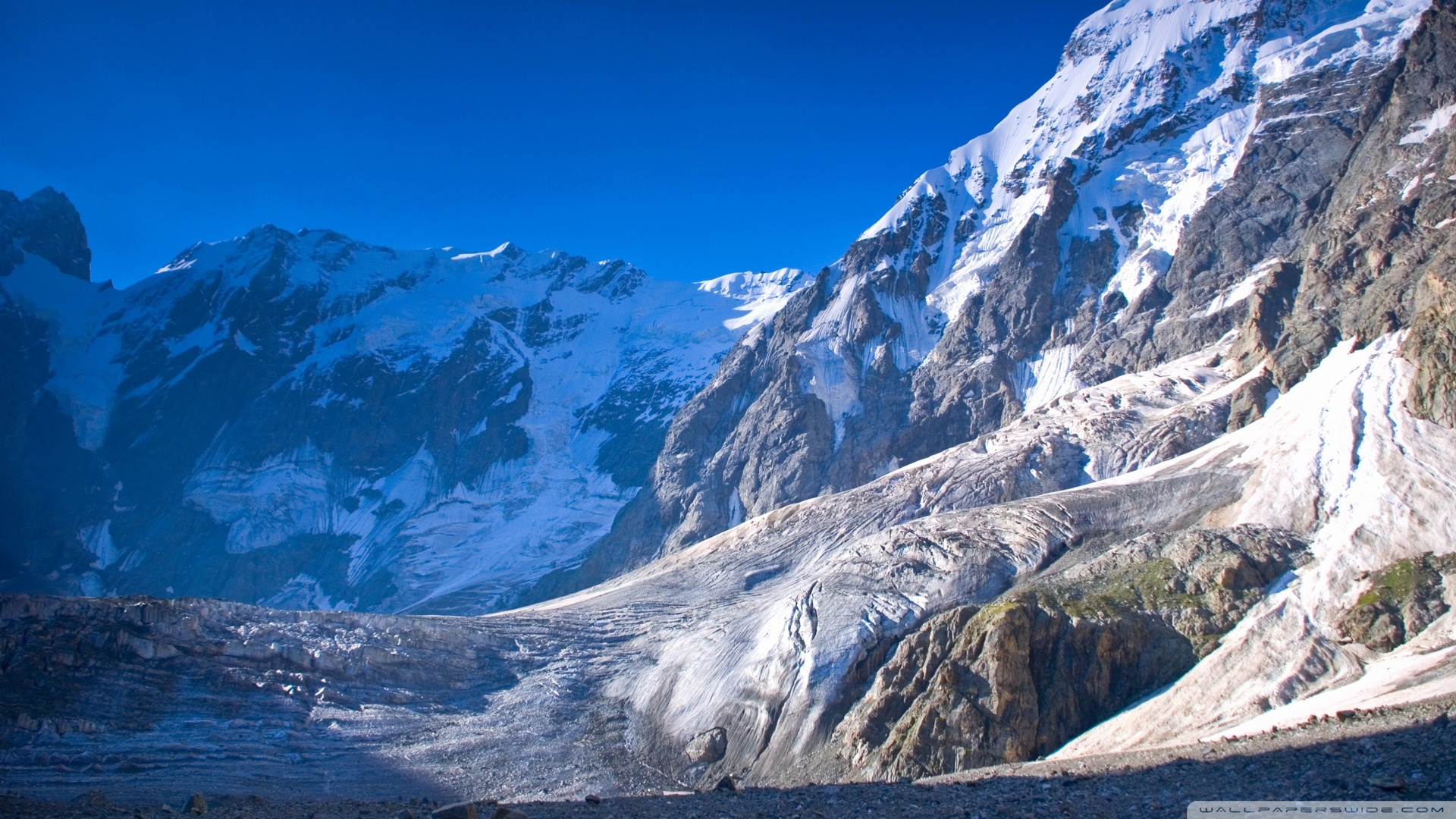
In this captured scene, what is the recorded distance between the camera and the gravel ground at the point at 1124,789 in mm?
19391

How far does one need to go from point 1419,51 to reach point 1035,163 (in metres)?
64.7

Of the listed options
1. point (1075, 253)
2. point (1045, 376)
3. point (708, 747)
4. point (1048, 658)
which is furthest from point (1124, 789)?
point (1075, 253)

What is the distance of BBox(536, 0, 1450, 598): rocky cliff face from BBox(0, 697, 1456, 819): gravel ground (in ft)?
266

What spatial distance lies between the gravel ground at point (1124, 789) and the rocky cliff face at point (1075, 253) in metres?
80.9

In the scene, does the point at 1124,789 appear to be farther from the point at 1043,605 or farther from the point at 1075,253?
the point at 1075,253

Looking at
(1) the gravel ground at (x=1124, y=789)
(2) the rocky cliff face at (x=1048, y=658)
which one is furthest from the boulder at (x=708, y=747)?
(1) the gravel ground at (x=1124, y=789)

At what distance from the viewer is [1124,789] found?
22141 mm

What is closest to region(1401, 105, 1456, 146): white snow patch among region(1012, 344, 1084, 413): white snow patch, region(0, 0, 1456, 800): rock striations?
region(0, 0, 1456, 800): rock striations

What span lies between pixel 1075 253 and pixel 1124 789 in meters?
139

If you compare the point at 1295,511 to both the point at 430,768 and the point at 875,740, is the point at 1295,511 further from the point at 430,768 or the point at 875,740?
the point at 430,768

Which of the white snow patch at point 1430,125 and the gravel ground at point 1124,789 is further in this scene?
the white snow patch at point 1430,125

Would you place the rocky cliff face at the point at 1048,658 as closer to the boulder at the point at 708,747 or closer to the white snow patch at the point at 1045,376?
the boulder at the point at 708,747

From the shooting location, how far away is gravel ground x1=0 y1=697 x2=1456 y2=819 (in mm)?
19391

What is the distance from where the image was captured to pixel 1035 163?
172 meters
